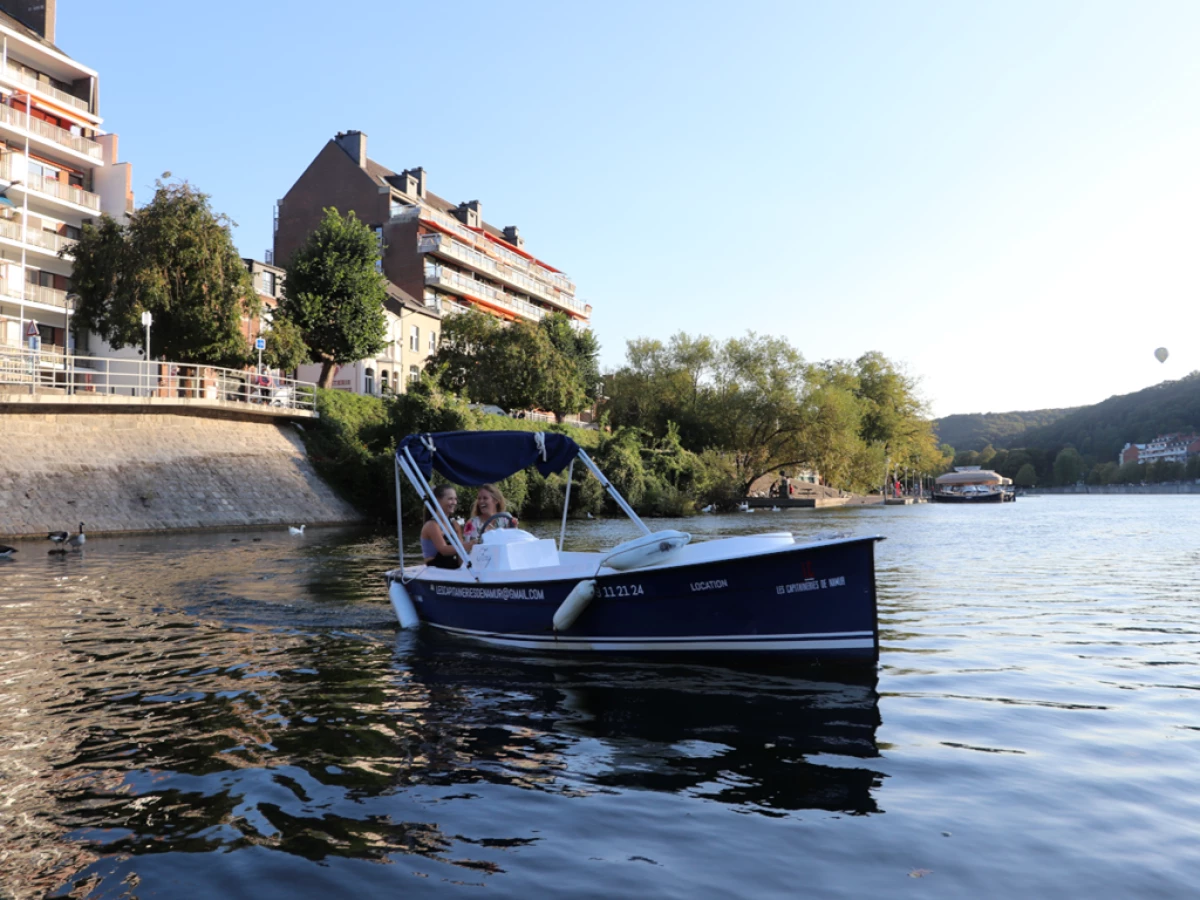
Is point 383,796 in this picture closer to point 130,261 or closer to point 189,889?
point 189,889

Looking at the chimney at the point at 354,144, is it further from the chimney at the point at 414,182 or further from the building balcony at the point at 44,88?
the building balcony at the point at 44,88

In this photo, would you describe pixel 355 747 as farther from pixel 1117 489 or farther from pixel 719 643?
pixel 1117 489

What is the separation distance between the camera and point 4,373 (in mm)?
32625

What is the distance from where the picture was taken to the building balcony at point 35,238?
41188 millimetres

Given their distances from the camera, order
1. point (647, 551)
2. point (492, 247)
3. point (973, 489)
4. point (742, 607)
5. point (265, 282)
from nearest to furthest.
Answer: point (742, 607)
point (647, 551)
point (265, 282)
point (492, 247)
point (973, 489)

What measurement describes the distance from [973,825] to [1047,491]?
20408 centimetres

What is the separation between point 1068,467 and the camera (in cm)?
18500

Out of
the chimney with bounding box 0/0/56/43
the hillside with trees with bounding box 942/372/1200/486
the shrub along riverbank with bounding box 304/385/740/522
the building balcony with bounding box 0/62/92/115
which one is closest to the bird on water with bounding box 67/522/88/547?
the shrub along riverbank with bounding box 304/385/740/522

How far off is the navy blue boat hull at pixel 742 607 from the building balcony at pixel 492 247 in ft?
216

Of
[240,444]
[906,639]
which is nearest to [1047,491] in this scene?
[240,444]

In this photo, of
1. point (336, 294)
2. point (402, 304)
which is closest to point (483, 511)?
point (336, 294)

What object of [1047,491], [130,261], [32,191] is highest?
[32,191]

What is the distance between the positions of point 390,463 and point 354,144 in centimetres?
4197

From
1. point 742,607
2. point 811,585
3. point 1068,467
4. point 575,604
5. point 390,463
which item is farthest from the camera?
point 1068,467
